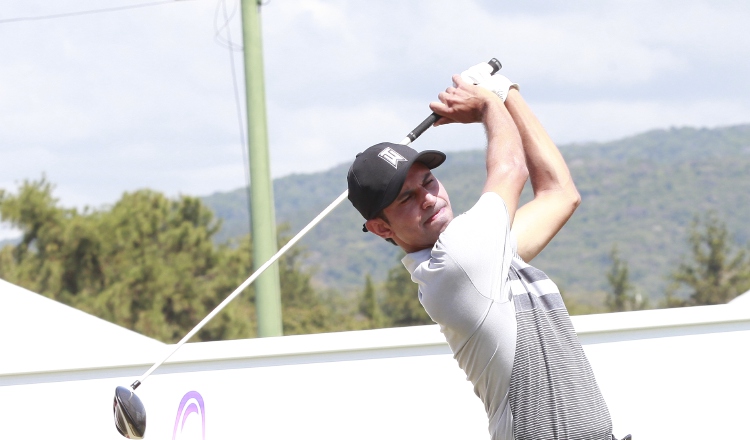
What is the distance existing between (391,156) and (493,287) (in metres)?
0.44

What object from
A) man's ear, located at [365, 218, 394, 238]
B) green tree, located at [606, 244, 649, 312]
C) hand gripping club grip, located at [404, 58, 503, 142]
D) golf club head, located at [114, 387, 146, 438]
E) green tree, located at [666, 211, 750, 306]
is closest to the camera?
man's ear, located at [365, 218, 394, 238]

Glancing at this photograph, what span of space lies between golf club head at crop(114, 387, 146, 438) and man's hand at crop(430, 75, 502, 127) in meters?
1.60

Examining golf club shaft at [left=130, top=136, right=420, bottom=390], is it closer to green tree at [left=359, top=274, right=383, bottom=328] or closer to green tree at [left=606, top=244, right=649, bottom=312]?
green tree at [left=359, top=274, right=383, bottom=328]

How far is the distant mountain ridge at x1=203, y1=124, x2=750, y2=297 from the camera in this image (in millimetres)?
105250

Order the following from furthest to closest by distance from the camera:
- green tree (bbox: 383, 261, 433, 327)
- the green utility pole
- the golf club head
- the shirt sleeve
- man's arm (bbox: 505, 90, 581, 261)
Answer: green tree (bbox: 383, 261, 433, 327) < the green utility pole < the golf club head < man's arm (bbox: 505, 90, 581, 261) < the shirt sleeve

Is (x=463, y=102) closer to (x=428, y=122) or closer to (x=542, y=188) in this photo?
(x=428, y=122)

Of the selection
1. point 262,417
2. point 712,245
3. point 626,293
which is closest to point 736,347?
point 262,417

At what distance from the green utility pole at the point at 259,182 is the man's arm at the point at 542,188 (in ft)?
14.0

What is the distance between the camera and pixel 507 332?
2.28 metres

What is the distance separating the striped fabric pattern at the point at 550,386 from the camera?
7.42 ft

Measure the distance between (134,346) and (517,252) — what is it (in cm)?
239

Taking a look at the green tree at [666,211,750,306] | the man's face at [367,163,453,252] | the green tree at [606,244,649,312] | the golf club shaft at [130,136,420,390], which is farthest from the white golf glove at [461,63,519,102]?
the green tree at [606,244,649,312]

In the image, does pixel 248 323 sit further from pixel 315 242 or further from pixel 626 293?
pixel 315 242

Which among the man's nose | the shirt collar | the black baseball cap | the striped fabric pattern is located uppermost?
the black baseball cap
